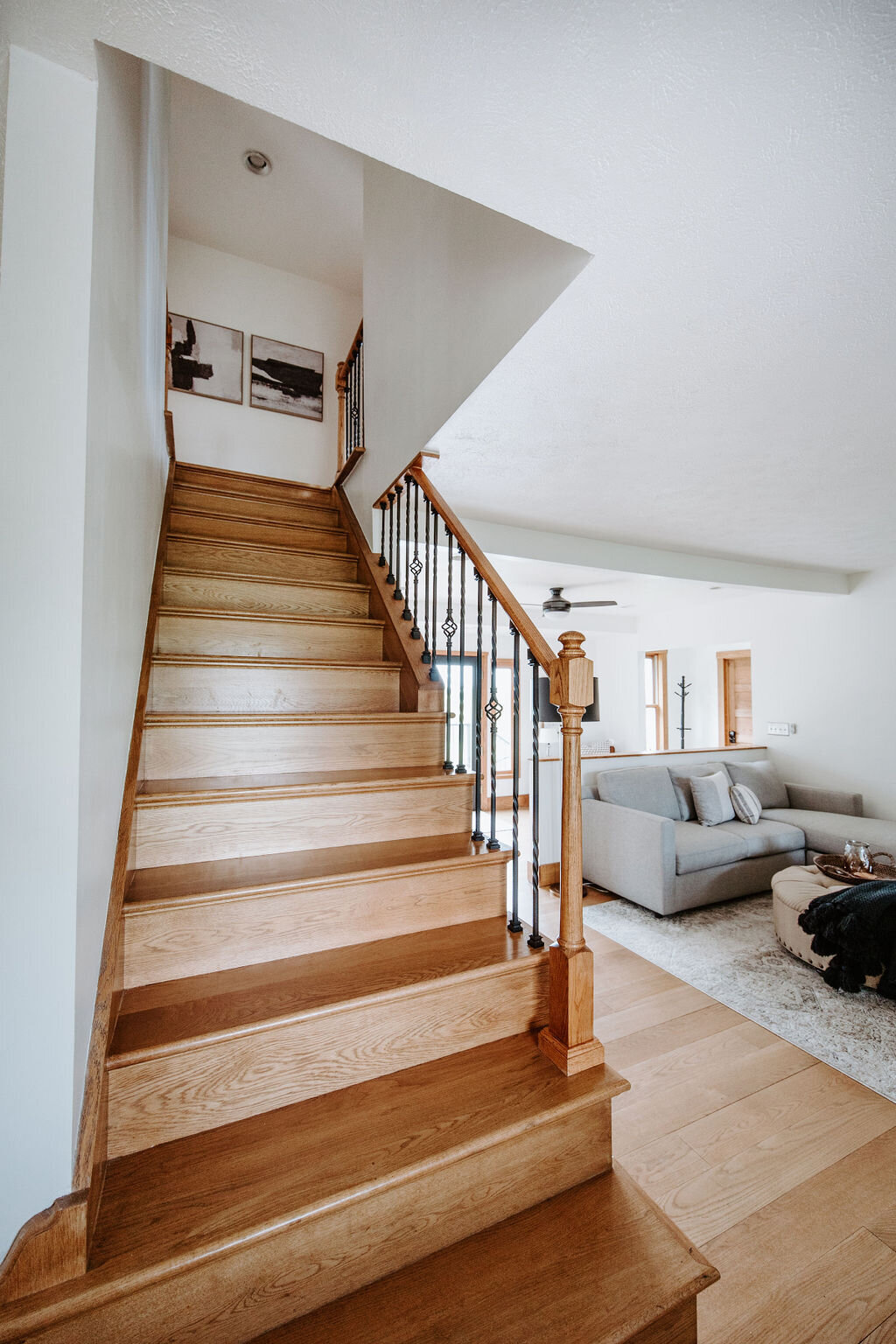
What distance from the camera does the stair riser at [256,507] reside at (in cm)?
326

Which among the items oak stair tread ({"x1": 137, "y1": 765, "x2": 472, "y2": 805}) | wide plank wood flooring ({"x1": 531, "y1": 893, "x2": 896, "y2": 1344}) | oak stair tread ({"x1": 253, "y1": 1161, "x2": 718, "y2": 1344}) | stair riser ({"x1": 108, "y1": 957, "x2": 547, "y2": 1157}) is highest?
oak stair tread ({"x1": 137, "y1": 765, "x2": 472, "y2": 805})

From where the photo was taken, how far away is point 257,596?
108 inches

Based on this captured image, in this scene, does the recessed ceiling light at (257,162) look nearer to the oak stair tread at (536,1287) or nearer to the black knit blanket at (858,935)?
the oak stair tread at (536,1287)

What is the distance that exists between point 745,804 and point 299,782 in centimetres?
385

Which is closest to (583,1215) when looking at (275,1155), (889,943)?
(275,1155)

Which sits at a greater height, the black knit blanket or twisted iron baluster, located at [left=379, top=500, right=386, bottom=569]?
twisted iron baluster, located at [left=379, top=500, right=386, bottom=569]

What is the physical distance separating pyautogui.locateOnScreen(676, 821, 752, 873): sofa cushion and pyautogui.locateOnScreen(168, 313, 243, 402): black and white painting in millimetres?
4776

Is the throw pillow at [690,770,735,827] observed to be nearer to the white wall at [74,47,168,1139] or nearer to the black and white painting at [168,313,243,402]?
the white wall at [74,47,168,1139]

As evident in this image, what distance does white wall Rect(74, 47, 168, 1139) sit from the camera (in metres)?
0.96

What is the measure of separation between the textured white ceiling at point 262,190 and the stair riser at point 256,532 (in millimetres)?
2486

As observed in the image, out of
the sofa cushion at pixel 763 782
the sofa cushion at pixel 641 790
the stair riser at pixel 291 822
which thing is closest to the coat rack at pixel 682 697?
the sofa cushion at pixel 763 782

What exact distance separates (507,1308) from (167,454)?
11.0 ft

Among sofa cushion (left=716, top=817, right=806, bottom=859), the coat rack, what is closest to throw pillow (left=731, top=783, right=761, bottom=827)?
sofa cushion (left=716, top=817, right=806, bottom=859)

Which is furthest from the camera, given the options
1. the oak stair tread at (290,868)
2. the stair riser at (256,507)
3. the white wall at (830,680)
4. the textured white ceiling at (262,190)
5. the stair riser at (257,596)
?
the white wall at (830,680)
